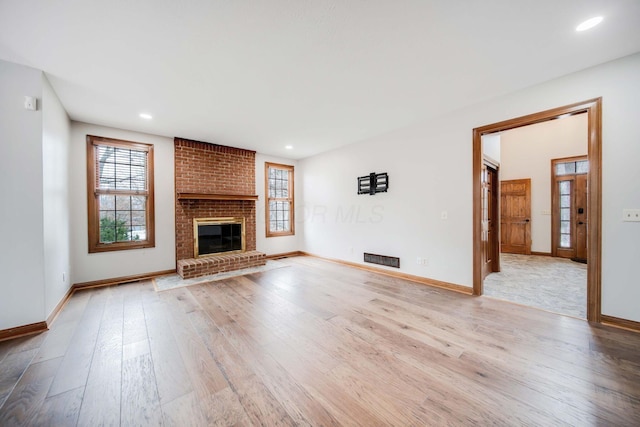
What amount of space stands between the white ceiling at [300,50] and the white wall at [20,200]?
0.32m

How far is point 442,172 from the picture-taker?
11.7 ft

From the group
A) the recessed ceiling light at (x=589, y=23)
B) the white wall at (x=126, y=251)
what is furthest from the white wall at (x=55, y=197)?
the recessed ceiling light at (x=589, y=23)

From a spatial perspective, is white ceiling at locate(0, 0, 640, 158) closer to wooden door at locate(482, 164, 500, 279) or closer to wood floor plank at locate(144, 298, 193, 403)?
wooden door at locate(482, 164, 500, 279)

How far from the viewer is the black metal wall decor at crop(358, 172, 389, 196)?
4.34 metres

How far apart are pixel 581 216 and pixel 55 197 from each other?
9407 mm

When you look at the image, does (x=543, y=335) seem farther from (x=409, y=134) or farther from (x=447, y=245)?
(x=409, y=134)

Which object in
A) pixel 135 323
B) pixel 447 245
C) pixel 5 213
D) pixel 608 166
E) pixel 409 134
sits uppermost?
pixel 409 134

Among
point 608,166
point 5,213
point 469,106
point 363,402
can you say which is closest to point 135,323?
point 5,213

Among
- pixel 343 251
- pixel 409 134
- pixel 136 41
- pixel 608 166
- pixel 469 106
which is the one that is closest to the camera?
pixel 136 41

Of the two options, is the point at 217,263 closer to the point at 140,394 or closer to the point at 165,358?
the point at 165,358

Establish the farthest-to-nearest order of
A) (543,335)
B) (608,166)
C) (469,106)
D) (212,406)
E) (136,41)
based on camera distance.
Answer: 1. (469,106)
2. (608,166)
3. (543,335)
4. (136,41)
5. (212,406)

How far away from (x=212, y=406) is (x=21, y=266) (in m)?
2.49

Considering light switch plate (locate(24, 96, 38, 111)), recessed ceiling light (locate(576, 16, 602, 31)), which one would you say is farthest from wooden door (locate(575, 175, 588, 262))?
light switch plate (locate(24, 96, 38, 111))

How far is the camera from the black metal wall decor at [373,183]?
4343 mm
